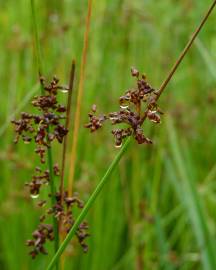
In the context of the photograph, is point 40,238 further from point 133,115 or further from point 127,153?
point 127,153

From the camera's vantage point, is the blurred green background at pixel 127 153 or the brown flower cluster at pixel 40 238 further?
the blurred green background at pixel 127 153

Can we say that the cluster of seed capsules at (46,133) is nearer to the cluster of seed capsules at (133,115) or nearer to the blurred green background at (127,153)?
the cluster of seed capsules at (133,115)

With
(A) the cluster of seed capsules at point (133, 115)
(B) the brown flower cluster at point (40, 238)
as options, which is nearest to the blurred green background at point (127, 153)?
(B) the brown flower cluster at point (40, 238)

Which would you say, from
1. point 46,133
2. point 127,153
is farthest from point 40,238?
point 127,153

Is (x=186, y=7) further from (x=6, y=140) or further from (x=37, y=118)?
(x=37, y=118)

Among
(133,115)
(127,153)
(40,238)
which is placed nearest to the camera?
(133,115)

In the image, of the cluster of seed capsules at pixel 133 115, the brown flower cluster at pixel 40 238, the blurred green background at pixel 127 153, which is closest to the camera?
the cluster of seed capsules at pixel 133 115

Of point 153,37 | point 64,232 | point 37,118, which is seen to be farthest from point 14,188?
point 37,118

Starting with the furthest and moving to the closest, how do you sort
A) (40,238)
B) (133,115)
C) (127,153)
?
(127,153) → (40,238) → (133,115)
